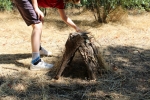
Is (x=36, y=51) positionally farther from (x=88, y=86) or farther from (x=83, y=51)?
(x=88, y=86)

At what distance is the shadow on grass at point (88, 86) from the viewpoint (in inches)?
123

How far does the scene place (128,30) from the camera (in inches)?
Answer: 247

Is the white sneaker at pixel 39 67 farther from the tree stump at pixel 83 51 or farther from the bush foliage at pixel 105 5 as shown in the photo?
the bush foliage at pixel 105 5

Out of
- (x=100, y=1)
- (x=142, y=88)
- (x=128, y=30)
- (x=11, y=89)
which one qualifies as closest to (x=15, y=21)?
(x=100, y=1)

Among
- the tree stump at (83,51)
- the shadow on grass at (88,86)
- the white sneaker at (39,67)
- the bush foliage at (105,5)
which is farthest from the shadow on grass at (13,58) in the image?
the bush foliage at (105,5)

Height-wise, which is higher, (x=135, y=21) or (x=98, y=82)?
(x=98, y=82)

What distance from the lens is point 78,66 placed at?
378 centimetres

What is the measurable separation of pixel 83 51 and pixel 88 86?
45 centimetres

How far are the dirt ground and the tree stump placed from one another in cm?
13

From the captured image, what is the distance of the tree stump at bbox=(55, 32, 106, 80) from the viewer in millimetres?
3477

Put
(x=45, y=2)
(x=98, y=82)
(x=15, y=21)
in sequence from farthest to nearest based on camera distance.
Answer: (x=15, y=21) → (x=45, y=2) → (x=98, y=82)

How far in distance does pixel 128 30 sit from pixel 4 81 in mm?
3582

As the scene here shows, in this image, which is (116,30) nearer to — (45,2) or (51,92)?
(45,2)

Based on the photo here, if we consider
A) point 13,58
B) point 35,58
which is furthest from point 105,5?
point 35,58
